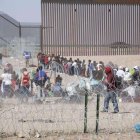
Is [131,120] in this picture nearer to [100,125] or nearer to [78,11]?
[100,125]

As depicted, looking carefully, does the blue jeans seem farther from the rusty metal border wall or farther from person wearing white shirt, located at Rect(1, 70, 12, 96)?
the rusty metal border wall

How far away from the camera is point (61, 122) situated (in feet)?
35.8

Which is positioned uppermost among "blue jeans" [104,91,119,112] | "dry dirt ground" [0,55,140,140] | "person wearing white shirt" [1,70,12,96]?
"person wearing white shirt" [1,70,12,96]

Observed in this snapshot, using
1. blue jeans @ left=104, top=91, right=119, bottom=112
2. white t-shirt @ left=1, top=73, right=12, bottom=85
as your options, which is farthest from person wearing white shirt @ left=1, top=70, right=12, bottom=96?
blue jeans @ left=104, top=91, right=119, bottom=112

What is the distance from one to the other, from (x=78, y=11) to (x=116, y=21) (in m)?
2.59

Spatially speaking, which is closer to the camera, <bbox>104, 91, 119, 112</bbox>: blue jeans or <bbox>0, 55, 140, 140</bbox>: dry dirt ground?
<bbox>0, 55, 140, 140</bbox>: dry dirt ground

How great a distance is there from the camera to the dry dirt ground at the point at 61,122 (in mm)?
9586

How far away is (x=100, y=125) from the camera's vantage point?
35.0 ft

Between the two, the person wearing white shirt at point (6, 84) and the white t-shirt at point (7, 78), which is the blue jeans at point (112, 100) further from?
the white t-shirt at point (7, 78)

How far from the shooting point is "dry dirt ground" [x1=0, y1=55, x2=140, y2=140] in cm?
959

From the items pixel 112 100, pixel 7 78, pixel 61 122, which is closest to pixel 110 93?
pixel 112 100

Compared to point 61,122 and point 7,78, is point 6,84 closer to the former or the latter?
point 7,78

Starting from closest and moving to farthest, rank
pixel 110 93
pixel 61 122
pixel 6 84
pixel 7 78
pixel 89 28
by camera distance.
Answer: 1. pixel 61 122
2. pixel 110 93
3. pixel 6 84
4. pixel 7 78
5. pixel 89 28

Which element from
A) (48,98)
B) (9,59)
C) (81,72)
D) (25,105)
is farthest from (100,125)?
(9,59)
